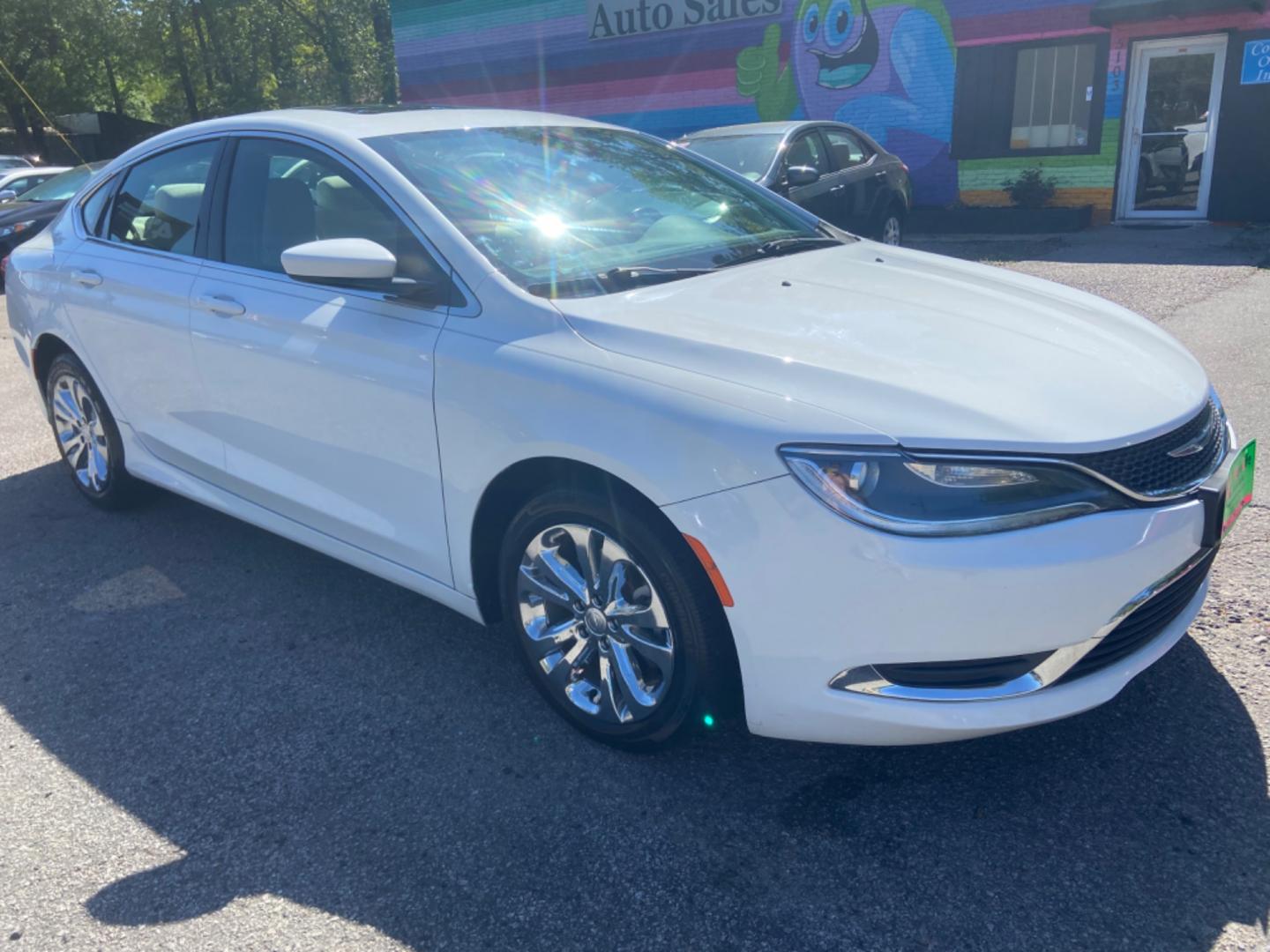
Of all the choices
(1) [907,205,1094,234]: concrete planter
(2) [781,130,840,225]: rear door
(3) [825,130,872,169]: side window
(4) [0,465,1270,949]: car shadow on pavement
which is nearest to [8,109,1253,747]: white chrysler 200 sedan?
(4) [0,465,1270,949]: car shadow on pavement

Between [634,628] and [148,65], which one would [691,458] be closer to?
[634,628]

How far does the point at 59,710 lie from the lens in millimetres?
3414

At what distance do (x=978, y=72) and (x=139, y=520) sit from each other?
13.8 meters

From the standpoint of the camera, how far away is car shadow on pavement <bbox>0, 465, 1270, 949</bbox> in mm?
2396

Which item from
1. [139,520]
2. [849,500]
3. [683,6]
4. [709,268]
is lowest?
[139,520]

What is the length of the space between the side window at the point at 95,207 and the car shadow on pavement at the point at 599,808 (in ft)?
6.37

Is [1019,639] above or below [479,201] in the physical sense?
below

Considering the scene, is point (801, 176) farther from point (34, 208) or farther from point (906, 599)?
point (34, 208)

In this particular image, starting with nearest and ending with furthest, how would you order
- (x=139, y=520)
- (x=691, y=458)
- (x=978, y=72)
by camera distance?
(x=691, y=458)
(x=139, y=520)
(x=978, y=72)

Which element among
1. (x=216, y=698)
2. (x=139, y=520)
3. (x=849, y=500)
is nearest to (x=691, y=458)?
(x=849, y=500)

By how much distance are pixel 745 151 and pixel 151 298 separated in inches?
229

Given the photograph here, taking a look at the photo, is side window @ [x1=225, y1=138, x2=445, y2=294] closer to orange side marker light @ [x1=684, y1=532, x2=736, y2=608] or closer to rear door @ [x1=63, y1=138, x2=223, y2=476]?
rear door @ [x1=63, y1=138, x2=223, y2=476]

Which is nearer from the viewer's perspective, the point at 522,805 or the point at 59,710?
the point at 522,805

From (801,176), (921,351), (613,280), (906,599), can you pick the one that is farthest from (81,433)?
(801,176)
